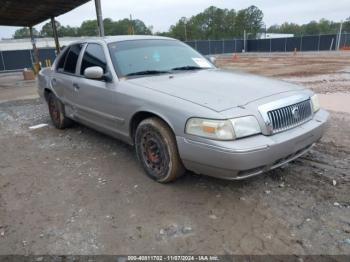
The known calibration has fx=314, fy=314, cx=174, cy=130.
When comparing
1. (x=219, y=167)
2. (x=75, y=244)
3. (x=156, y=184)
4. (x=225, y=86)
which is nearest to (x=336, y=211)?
(x=219, y=167)

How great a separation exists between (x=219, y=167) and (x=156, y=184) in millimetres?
1029

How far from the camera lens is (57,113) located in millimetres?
5949

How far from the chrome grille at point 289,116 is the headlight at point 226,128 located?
227mm

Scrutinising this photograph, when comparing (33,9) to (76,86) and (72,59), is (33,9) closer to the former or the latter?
(72,59)

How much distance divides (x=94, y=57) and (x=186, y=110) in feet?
6.86

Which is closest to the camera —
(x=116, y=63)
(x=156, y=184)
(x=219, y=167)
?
(x=219, y=167)

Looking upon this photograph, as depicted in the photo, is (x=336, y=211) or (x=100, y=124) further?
(x=100, y=124)

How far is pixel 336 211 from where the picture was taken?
2.92m

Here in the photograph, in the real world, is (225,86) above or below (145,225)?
above

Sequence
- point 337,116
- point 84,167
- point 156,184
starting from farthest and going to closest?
point 337,116, point 84,167, point 156,184

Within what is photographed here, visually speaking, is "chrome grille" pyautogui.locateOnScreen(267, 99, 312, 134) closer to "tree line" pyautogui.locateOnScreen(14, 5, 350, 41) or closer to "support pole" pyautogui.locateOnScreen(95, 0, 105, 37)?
"support pole" pyautogui.locateOnScreen(95, 0, 105, 37)

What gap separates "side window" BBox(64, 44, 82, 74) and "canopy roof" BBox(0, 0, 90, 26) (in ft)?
28.0

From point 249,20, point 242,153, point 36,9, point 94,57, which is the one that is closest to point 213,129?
point 242,153

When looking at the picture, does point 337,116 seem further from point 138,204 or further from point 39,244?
point 39,244
